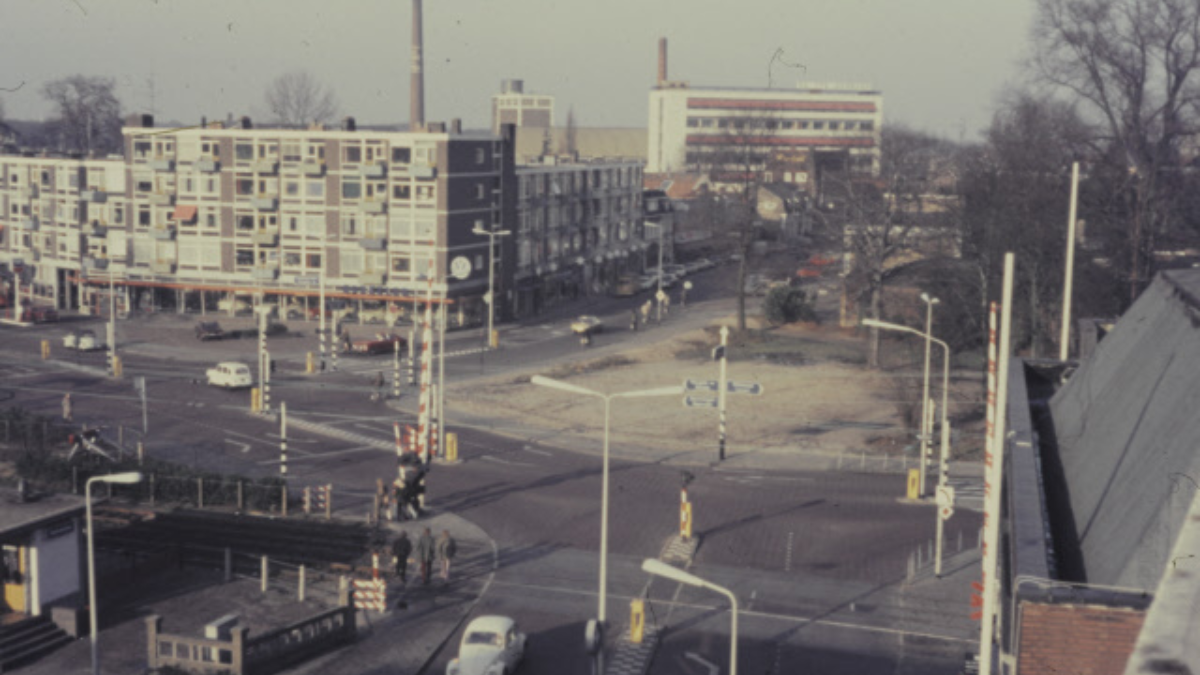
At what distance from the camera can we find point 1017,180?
48.5 m

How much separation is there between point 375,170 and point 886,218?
2855cm

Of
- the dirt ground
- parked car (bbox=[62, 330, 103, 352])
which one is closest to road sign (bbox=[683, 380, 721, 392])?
the dirt ground

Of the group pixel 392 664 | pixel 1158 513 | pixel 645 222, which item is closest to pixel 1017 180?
pixel 392 664

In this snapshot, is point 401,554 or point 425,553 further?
point 425,553

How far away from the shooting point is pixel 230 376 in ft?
171

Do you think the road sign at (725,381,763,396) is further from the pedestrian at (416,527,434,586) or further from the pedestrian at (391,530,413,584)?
the pedestrian at (391,530,413,584)

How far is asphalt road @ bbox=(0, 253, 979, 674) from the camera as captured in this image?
951 inches

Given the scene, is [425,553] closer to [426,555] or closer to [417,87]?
[426,555]

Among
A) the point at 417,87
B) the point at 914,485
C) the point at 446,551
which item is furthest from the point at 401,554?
the point at 417,87

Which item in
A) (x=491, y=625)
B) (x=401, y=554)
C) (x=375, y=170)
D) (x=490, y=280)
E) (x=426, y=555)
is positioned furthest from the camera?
(x=375, y=170)

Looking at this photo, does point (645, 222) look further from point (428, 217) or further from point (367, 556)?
point (367, 556)

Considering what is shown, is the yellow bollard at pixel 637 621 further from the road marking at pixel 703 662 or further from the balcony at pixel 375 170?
the balcony at pixel 375 170

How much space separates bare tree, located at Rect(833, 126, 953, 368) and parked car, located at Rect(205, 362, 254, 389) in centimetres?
2682

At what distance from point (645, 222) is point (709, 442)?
57090mm
